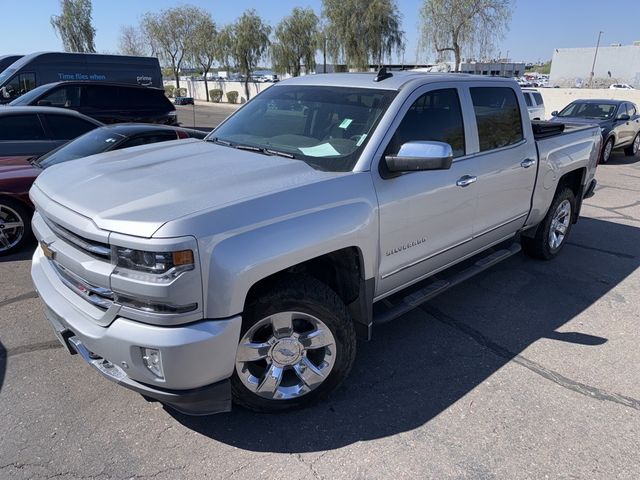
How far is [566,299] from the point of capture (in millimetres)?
4516

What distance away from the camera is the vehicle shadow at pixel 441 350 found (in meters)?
2.75

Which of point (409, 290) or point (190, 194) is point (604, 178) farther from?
point (190, 194)

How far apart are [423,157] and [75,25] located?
195 ft

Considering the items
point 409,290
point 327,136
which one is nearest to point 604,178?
point 409,290

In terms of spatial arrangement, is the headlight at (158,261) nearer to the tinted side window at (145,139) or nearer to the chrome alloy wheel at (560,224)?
the tinted side window at (145,139)

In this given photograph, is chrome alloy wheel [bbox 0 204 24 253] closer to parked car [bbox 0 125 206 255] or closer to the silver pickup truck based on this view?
parked car [bbox 0 125 206 255]

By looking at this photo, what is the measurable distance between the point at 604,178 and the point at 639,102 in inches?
489

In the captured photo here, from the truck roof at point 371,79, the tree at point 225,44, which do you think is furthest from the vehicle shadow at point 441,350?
the tree at point 225,44

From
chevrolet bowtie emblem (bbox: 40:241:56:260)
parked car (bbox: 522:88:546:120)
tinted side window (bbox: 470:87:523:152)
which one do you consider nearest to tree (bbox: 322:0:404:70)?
parked car (bbox: 522:88:546:120)

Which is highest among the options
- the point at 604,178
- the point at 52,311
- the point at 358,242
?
the point at 358,242

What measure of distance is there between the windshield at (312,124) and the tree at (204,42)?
47382 millimetres

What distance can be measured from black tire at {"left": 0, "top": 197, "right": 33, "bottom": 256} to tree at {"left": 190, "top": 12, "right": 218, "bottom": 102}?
150 feet

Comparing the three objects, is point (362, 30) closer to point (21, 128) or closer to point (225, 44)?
point (225, 44)

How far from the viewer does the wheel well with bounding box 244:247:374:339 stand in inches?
114
